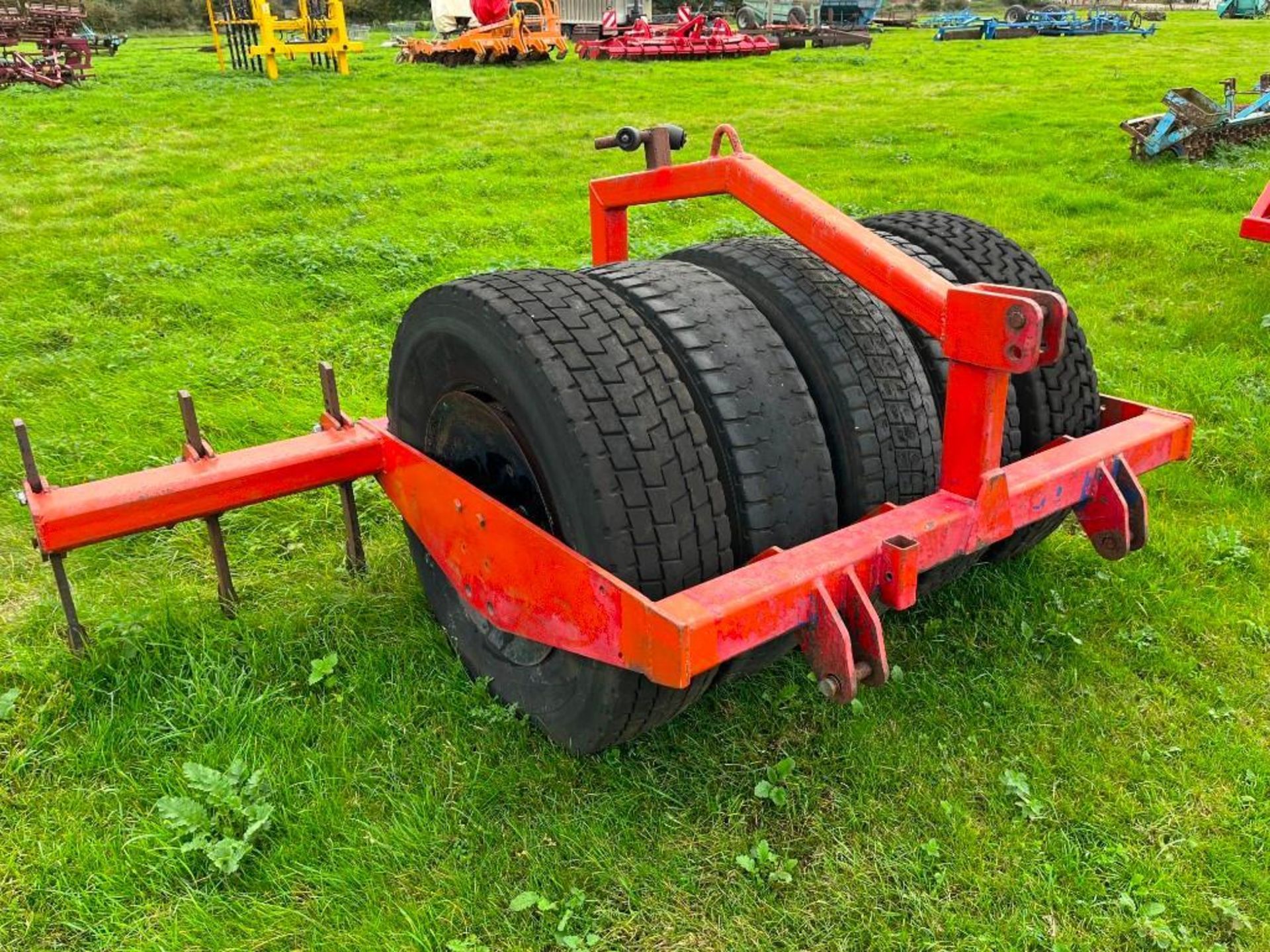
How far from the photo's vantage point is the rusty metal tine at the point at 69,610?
2.78 meters

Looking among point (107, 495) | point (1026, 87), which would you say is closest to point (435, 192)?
point (107, 495)

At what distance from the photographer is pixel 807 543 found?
2.26m

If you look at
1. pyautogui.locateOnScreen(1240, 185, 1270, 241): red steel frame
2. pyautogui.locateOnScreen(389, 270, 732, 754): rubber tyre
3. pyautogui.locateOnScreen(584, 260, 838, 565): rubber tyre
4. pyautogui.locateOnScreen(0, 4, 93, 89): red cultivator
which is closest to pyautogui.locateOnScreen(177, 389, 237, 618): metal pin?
pyautogui.locateOnScreen(389, 270, 732, 754): rubber tyre

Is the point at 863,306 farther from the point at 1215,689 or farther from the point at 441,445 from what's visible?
the point at 1215,689

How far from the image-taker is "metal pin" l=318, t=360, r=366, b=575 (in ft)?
10.2

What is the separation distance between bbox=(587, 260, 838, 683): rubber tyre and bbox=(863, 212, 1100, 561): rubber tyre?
0.75 m

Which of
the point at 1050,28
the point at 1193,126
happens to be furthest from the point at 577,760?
the point at 1050,28

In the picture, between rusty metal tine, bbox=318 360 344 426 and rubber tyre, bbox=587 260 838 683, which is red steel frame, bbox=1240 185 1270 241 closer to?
rubber tyre, bbox=587 260 838 683

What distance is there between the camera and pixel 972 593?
3.25m

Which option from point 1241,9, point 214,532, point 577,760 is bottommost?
point 577,760

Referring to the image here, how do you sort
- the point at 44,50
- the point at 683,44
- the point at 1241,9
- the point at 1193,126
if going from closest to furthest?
the point at 1193,126 < the point at 44,50 < the point at 683,44 < the point at 1241,9

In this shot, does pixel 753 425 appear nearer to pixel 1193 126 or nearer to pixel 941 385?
pixel 941 385

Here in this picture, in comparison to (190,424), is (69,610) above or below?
below

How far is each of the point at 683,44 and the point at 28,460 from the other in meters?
22.2
